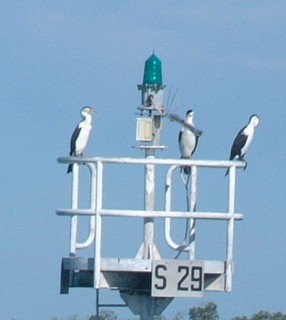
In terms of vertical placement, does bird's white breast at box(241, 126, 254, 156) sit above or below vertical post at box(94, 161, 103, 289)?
above

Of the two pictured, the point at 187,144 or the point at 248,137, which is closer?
the point at 187,144

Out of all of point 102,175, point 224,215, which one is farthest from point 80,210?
point 224,215

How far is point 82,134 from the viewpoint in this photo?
17.3m

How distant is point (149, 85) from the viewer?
55.2 feet

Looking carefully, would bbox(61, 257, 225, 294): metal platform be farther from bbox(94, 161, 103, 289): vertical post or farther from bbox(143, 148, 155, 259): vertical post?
bbox(143, 148, 155, 259): vertical post

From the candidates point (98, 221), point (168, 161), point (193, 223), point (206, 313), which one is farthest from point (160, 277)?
point (206, 313)

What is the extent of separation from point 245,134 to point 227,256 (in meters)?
1.70

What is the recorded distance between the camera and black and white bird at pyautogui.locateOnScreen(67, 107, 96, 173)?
56.3 ft

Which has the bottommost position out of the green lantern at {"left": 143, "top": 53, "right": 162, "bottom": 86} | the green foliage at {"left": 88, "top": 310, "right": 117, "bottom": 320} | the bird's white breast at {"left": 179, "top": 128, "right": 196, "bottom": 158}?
the green foliage at {"left": 88, "top": 310, "right": 117, "bottom": 320}

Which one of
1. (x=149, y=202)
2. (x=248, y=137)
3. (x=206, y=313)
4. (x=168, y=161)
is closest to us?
(x=168, y=161)

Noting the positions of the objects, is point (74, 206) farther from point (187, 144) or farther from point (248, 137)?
point (248, 137)

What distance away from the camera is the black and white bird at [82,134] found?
17.2 meters

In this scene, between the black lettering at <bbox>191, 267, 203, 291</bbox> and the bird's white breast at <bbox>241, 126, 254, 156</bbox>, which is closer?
the black lettering at <bbox>191, 267, 203, 291</bbox>

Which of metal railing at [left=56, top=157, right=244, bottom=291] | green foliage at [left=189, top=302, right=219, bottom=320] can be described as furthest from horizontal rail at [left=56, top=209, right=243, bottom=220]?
green foliage at [left=189, top=302, right=219, bottom=320]
